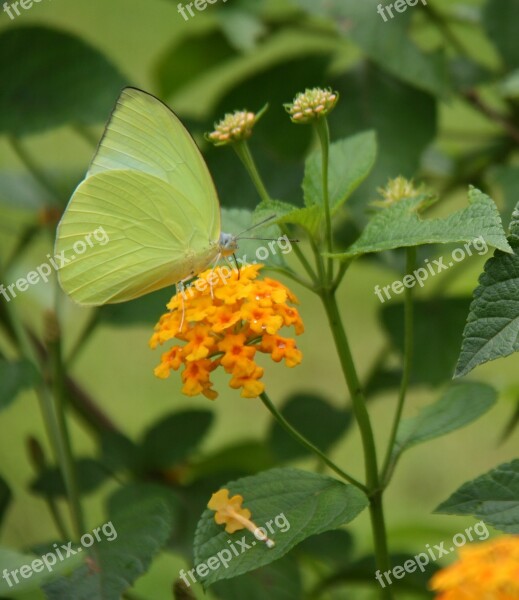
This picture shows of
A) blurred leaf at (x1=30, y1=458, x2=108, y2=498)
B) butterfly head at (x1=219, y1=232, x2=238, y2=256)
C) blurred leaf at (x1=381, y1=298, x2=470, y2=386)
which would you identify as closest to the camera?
butterfly head at (x1=219, y1=232, x2=238, y2=256)

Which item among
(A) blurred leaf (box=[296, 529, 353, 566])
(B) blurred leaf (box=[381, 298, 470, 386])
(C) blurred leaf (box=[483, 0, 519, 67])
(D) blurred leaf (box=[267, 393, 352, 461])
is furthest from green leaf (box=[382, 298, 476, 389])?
(C) blurred leaf (box=[483, 0, 519, 67])

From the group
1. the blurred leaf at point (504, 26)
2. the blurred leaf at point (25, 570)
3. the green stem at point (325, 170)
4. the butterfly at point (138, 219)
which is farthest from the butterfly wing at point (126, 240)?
the blurred leaf at point (504, 26)

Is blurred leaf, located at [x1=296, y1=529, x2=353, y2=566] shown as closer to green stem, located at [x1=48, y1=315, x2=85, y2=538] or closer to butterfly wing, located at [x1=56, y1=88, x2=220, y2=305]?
green stem, located at [x1=48, y1=315, x2=85, y2=538]

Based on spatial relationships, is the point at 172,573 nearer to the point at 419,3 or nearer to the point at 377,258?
the point at 377,258

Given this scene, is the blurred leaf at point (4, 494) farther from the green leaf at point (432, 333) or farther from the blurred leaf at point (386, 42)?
the blurred leaf at point (386, 42)

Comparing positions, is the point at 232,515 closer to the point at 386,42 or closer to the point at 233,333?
the point at 233,333

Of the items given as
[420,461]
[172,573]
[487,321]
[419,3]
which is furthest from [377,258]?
[420,461]

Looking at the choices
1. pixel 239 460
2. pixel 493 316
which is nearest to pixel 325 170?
pixel 493 316
